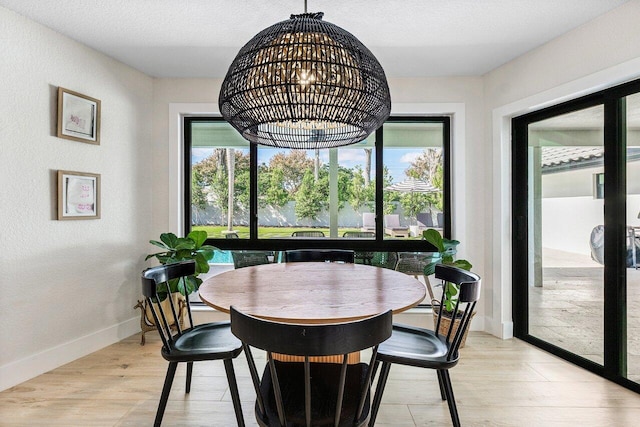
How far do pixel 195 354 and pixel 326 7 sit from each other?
87.0 inches

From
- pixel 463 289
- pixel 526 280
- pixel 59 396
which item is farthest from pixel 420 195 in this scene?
pixel 59 396

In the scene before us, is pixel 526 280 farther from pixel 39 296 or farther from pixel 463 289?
pixel 39 296

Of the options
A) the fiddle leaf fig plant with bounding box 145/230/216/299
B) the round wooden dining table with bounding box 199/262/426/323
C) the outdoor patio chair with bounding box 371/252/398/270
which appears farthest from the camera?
the outdoor patio chair with bounding box 371/252/398/270

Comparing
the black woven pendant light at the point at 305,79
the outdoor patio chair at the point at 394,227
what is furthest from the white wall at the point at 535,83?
the black woven pendant light at the point at 305,79

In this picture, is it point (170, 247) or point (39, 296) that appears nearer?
point (39, 296)

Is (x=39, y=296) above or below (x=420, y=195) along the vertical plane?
below

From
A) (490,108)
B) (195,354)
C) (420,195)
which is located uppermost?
(490,108)

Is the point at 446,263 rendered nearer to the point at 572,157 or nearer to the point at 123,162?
the point at 572,157

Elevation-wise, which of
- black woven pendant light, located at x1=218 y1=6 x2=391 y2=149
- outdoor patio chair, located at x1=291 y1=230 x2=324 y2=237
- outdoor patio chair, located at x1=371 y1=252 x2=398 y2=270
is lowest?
outdoor patio chair, located at x1=371 y1=252 x2=398 y2=270

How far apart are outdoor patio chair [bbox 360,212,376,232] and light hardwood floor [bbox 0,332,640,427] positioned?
144cm

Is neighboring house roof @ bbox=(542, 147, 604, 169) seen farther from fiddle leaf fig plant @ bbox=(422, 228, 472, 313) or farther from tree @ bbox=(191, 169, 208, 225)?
tree @ bbox=(191, 169, 208, 225)

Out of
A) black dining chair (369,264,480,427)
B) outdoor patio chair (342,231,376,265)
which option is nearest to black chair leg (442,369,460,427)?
black dining chair (369,264,480,427)

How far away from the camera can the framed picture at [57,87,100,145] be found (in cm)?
268

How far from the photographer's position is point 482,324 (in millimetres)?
3422
